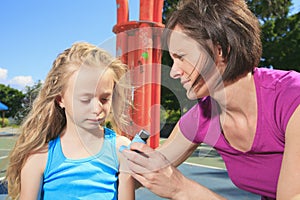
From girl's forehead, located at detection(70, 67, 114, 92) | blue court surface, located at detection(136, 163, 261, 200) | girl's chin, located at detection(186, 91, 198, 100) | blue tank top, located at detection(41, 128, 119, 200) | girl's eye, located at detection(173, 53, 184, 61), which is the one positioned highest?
girl's eye, located at detection(173, 53, 184, 61)

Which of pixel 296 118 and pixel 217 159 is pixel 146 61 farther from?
pixel 217 159

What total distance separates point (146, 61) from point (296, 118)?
1.96ft

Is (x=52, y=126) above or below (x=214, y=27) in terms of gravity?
below

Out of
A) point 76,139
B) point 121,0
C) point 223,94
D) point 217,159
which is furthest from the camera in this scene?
point 217,159

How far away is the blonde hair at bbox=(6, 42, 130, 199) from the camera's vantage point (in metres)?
1.56

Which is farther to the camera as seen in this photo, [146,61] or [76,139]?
[76,139]

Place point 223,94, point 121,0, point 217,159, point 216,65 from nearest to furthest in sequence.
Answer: point 216,65, point 223,94, point 121,0, point 217,159

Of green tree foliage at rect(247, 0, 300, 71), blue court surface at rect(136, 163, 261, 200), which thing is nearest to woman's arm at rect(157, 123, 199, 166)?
blue court surface at rect(136, 163, 261, 200)

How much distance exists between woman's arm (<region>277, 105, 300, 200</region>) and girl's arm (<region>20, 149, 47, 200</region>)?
999 millimetres

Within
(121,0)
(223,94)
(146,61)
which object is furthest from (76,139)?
(121,0)

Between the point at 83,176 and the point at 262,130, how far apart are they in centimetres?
81

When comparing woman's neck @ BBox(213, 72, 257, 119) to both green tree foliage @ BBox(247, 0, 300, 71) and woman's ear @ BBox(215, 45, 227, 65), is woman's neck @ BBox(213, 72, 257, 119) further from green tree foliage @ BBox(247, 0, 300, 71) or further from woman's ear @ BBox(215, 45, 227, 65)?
green tree foliage @ BBox(247, 0, 300, 71)

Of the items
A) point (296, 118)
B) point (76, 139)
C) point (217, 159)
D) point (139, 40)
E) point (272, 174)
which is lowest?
point (217, 159)

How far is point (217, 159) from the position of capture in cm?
796
